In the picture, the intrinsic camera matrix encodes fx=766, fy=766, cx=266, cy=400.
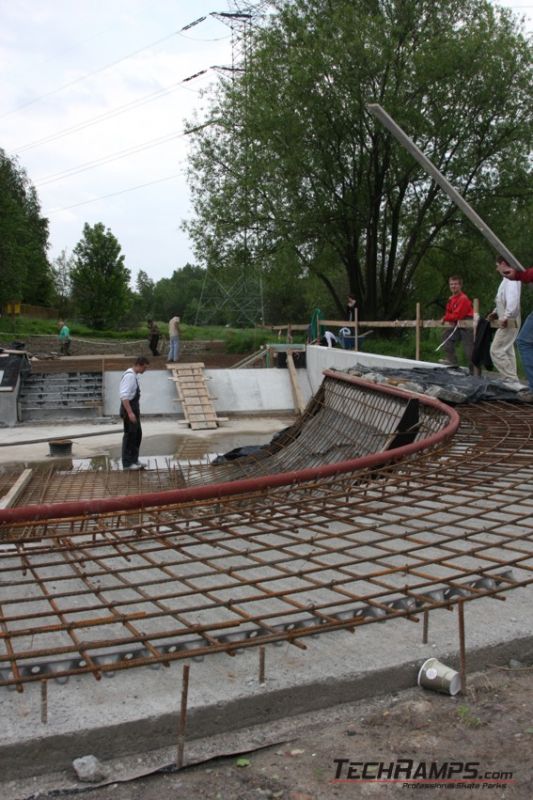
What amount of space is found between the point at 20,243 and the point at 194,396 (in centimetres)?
2799

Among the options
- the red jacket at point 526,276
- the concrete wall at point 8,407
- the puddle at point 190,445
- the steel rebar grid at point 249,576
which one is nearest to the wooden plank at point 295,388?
the puddle at point 190,445

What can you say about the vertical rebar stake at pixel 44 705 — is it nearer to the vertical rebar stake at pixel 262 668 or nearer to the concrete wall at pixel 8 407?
the vertical rebar stake at pixel 262 668

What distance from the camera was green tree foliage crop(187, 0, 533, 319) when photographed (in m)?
19.3

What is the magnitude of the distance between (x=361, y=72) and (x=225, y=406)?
9.34 metres

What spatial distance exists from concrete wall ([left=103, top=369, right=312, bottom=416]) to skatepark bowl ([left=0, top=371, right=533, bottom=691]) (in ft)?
33.3

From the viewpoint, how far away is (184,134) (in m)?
25.0

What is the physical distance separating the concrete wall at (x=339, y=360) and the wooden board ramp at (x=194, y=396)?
256cm

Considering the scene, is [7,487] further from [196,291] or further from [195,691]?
[196,291]

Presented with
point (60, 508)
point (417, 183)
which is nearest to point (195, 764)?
point (60, 508)

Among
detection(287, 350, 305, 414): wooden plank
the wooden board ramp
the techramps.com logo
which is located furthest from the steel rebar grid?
detection(287, 350, 305, 414): wooden plank

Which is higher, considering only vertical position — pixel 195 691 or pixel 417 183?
pixel 417 183

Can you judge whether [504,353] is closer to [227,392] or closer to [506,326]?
[506,326]

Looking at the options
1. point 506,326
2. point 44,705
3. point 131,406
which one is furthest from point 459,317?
point 44,705

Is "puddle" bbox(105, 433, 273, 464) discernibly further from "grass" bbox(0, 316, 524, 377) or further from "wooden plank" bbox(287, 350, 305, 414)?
"grass" bbox(0, 316, 524, 377)
